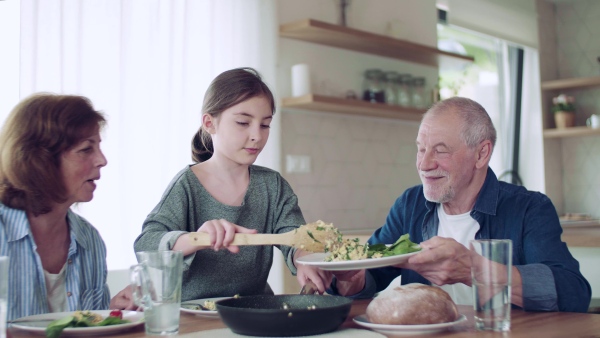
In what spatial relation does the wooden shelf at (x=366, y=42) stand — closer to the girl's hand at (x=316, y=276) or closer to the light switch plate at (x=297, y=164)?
the light switch plate at (x=297, y=164)

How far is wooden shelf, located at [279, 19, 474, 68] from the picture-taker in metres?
3.68

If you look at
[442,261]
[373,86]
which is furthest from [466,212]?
[373,86]

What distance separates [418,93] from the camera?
4453 millimetres

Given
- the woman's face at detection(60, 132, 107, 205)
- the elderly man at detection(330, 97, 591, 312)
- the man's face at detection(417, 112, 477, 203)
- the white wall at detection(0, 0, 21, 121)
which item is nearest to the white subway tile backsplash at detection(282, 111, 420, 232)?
the white wall at detection(0, 0, 21, 121)

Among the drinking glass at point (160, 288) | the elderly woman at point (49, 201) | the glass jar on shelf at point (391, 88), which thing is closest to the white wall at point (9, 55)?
the elderly woman at point (49, 201)

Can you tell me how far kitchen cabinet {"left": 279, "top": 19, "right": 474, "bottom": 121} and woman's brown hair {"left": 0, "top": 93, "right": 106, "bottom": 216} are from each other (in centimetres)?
188

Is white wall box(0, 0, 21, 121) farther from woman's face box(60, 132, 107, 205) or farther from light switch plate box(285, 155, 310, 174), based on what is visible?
light switch plate box(285, 155, 310, 174)

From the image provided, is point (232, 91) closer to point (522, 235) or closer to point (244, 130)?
point (244, 130)

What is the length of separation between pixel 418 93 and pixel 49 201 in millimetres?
3065

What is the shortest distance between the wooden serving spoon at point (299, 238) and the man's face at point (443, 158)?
52 centimetres

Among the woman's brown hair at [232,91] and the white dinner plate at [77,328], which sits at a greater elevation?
the woman's brown hair at [232,91]

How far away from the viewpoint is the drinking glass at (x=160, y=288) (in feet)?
4.26

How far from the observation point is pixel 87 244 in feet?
6.36

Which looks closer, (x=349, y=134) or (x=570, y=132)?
(x=349, y=134)
